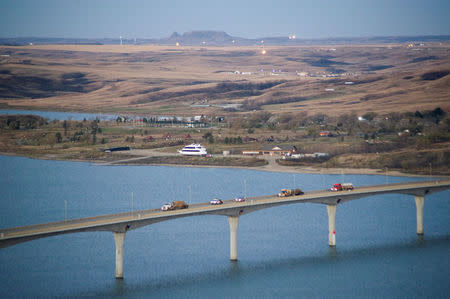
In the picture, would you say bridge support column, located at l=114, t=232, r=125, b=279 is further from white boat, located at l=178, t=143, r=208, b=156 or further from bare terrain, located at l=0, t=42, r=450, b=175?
white boat, located at l=178, t=143, r=208, b=156

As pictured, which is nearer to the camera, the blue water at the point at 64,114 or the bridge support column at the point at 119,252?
the bridge support column at the point at 119,252

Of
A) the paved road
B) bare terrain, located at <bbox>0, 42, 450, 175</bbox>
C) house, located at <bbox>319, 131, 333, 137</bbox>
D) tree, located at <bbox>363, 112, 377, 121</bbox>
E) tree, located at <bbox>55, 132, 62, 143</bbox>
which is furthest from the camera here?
tree, located at <bbox>363, 112, 377, 121</bbox>

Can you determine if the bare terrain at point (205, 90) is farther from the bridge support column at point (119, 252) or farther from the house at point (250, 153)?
the bridge support column at point (119, 252)

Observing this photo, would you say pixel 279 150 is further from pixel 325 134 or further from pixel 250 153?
pixel 325 134

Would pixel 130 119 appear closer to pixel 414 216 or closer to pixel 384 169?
pixel 384 169

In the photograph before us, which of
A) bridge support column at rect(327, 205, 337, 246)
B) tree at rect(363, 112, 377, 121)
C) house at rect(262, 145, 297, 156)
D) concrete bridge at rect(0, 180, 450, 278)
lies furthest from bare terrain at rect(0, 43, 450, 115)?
bridge support column at rect(327, 205, 337, 246)

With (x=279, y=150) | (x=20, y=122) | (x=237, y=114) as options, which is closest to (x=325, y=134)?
(x=279, y=150)

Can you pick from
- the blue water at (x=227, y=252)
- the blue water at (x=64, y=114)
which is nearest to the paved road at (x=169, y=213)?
the blue water at (x=227, y=252)
